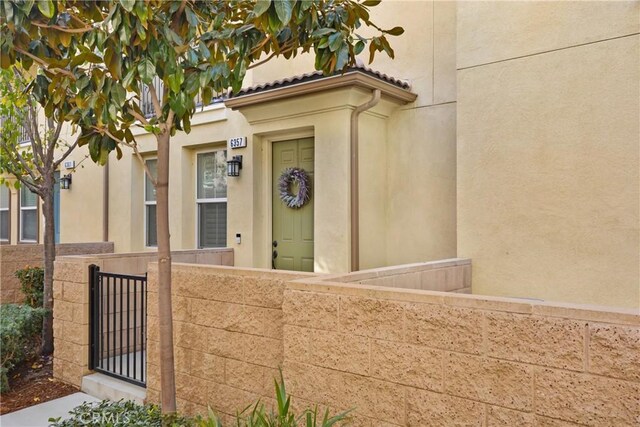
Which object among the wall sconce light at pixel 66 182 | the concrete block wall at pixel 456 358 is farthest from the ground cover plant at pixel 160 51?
the wall sconce light at pixel 66 182

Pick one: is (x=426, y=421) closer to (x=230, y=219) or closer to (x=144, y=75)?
(x=144, y=75)

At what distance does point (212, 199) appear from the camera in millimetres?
8312

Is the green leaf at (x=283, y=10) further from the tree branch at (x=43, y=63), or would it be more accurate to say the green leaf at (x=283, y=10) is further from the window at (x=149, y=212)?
the window at (x=149, y=212)

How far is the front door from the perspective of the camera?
22.3 ft

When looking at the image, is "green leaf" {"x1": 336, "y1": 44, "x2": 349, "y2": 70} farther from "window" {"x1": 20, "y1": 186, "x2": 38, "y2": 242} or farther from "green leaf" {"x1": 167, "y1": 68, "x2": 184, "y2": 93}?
"window" {"x1": 20, "y1": 186, "x2": 38, "y2": 242}

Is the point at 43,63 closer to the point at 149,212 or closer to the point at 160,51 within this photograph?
the point at 160,51

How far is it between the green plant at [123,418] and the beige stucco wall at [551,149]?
129 inches

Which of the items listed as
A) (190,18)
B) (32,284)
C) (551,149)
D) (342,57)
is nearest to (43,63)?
(190,18)

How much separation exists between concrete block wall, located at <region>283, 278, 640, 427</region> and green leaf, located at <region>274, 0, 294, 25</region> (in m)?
1.68

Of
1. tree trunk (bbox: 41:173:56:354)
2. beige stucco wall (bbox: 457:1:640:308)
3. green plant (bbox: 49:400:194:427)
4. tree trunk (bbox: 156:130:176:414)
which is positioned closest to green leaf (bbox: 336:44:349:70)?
tree trunk (bbox: 156:130:176:414)

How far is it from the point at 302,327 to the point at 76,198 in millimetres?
8692

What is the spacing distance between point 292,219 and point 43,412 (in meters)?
3.75

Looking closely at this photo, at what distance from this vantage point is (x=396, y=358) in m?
2.76

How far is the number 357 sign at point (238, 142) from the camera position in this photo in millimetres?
7359
